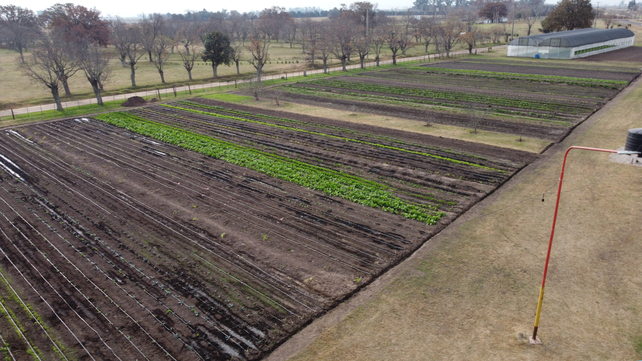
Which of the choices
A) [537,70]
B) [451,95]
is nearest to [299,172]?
A: [451,95]

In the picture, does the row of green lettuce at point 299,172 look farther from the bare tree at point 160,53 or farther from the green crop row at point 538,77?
the green crop row at point 538,77

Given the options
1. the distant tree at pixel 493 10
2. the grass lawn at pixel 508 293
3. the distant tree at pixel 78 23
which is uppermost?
the distant tree at pixel 493 10

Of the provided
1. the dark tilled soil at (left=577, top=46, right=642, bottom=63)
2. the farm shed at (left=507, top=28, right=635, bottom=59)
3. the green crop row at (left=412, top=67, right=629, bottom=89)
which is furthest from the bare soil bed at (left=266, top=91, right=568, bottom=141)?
the dark tilled soil at (left=577, top=46, right=642, bottom=63)

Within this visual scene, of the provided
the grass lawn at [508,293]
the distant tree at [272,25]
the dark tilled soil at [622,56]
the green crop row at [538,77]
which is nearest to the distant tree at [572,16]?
the dark tilled soil at [622,56]

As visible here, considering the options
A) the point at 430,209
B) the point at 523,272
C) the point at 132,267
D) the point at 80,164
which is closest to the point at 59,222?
the point at 132,267

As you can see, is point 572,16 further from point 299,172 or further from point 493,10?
point 299,172
